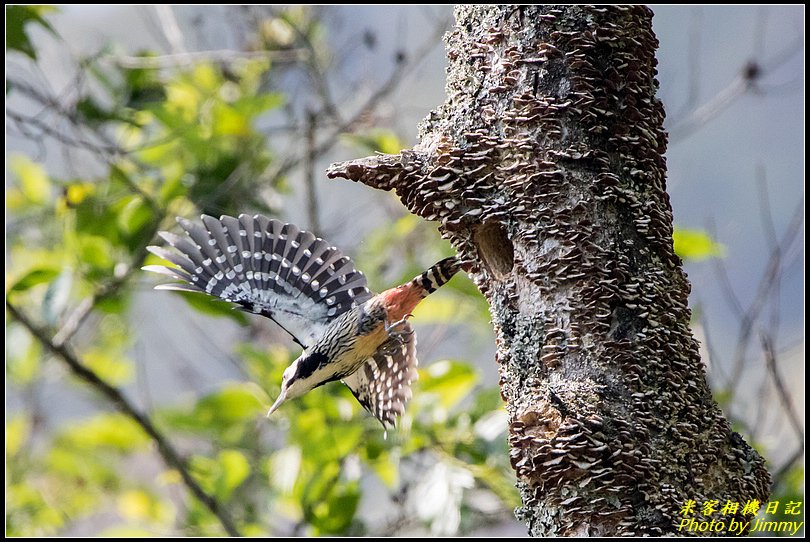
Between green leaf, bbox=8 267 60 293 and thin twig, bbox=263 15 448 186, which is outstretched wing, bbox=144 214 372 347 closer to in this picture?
green leaf, bbox=8 267 60 293

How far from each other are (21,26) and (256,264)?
1.04m

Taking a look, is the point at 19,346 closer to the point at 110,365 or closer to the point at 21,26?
the point at 21,26

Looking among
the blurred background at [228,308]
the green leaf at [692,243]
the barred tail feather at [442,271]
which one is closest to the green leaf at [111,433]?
the blurred background at [228,308]

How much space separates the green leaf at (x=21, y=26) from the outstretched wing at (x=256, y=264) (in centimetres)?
78

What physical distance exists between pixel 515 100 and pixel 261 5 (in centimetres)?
322

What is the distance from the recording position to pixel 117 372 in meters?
4.54

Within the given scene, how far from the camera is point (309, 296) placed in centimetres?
251

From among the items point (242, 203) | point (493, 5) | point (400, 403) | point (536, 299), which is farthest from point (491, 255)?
point (242, 203)

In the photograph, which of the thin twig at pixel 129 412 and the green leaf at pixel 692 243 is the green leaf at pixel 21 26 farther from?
the green leaf at pixel 692 243

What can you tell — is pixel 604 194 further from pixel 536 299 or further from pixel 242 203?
pixel 242 203

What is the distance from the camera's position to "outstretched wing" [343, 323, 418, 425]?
8.30ft

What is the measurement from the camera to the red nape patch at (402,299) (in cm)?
223

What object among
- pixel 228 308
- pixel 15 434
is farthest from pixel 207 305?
pixel 15 434

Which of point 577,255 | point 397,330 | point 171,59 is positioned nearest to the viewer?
point 577,255
